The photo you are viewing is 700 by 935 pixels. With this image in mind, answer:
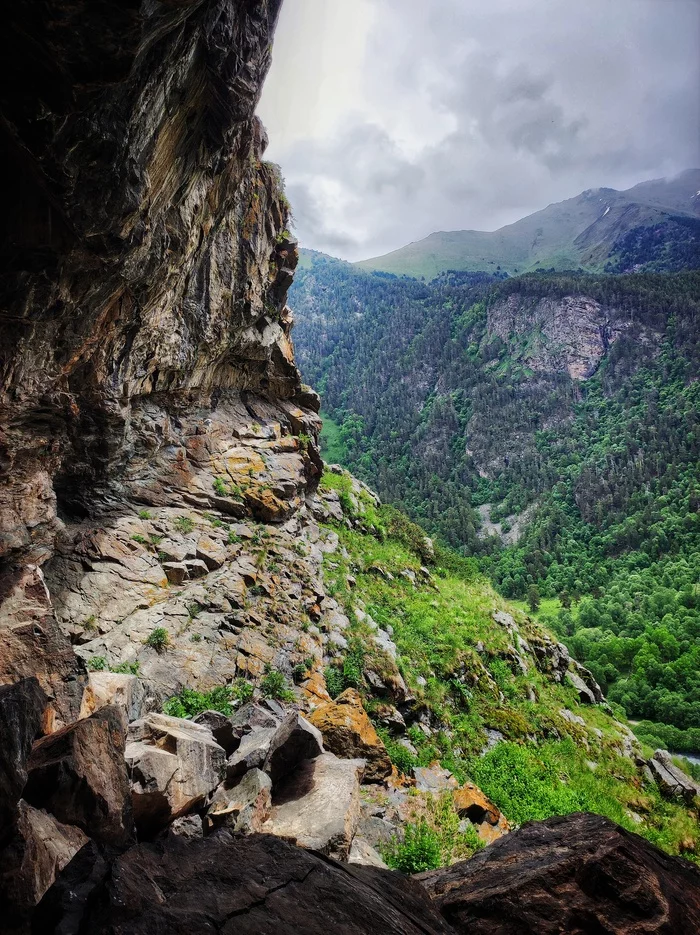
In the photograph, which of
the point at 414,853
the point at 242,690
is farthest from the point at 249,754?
the point at 414,853

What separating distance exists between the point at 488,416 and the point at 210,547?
163 metres

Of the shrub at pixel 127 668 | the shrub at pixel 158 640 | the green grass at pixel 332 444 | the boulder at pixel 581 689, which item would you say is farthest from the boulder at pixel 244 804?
the green grass at pixel 332 444

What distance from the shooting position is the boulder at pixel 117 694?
8805 millimetres

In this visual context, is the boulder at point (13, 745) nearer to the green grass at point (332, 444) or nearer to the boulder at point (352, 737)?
the boulder at point (352, 737)

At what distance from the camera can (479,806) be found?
12102mm

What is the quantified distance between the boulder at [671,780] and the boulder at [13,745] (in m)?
24.0

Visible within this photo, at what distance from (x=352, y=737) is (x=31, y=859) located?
9.12m

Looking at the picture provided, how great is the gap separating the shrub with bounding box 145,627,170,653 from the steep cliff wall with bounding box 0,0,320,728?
1123mm

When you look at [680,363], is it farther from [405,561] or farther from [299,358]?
[405,561]

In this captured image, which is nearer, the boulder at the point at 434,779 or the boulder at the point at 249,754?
the boulder at the point at 249,754

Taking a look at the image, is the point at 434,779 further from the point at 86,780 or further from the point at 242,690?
the point at 86,780

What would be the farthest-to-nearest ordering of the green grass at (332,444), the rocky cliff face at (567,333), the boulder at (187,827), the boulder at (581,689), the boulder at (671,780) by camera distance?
the rocky cliff face at (567,333)
the green grass at (332,444)
the boulder at (581,689)
the boulder at (671,780)
the boulder at (187,827)

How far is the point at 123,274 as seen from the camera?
10.4 meters

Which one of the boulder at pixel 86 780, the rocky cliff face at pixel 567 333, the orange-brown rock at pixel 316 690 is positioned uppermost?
the rocky cliff face at pixel 567 333
